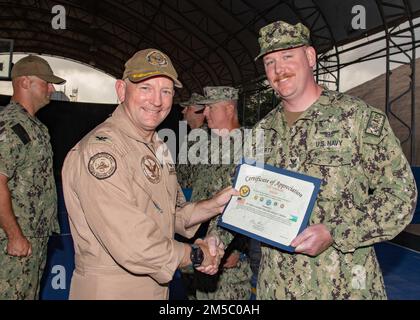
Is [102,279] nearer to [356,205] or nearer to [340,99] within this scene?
[356,205]

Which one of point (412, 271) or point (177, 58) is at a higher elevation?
point (177, 58)

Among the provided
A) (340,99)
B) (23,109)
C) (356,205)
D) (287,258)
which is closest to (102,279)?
(287,258)

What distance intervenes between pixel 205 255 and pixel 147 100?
2.64 feet

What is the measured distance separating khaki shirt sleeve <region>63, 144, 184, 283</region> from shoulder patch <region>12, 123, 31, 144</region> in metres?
1.35

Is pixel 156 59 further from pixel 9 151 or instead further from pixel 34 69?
pixel 34 69

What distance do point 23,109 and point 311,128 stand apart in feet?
7.16

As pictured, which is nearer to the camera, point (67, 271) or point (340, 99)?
point (340, 99)

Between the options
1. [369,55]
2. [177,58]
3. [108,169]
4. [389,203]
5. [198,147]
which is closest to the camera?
[108,169]

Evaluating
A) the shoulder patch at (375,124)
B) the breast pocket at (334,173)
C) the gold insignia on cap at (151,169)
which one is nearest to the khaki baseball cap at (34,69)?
the gold insignia on cap at (151,169)

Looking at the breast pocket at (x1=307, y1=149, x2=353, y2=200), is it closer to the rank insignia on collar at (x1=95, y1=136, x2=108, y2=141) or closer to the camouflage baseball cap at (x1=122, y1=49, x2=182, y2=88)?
the camouflage baseball cap at (x1=122, y1=49, x2=182, y2=88)

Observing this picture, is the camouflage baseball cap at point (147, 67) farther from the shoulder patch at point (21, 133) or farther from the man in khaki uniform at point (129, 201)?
the shoulder patch at point (21, 133)

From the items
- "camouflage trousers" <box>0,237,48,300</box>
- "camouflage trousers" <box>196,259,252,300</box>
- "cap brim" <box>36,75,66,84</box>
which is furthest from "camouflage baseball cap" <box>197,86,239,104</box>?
"camouflage trousers" <box>0,237,48,300</box>

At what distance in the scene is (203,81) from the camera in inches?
920

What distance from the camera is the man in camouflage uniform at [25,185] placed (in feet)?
8.84
